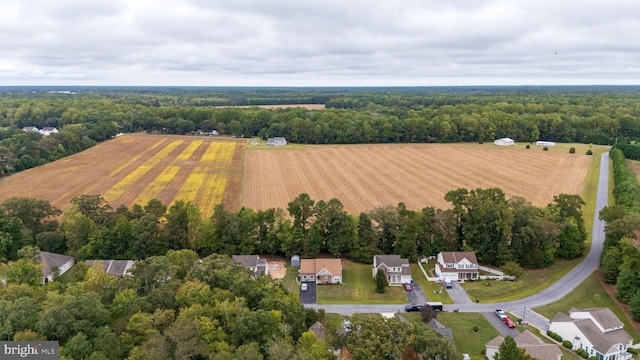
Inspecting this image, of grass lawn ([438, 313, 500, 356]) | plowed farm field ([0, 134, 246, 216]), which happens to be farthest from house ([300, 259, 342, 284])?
plowed farm field ([0, 134, 246, 216])

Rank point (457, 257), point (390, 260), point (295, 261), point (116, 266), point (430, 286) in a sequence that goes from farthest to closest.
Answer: point (295, 261), point (457, 257), point (390, 260), point (116, 266), point (430, 286)

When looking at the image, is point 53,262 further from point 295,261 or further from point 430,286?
point 430,286

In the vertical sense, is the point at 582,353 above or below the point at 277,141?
below

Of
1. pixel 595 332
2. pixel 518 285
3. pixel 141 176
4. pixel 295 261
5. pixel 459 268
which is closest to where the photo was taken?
pixel 595 332

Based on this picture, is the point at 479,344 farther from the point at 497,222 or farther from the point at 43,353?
the point at 43,353

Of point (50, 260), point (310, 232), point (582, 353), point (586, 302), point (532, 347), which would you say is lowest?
point (582, 353)

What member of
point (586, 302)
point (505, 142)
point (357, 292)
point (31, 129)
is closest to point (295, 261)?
point (357, 292)

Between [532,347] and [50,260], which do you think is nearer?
[532,347]
